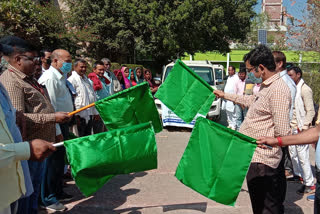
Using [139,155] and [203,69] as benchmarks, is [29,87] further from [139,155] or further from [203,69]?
[203,69]

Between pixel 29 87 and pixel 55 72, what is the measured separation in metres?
1.11

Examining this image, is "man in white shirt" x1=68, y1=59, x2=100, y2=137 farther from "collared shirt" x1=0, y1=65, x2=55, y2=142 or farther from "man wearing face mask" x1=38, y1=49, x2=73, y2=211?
"collared shirt" x1=0, y1=65, x2=55, y2=142

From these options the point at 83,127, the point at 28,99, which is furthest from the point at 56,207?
the point at 83,127

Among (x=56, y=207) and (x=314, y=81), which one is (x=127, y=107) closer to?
(x=56, y=207)

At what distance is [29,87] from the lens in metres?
3.24

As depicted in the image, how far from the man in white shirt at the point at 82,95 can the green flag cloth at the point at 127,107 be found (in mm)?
1821

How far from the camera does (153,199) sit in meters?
4.61

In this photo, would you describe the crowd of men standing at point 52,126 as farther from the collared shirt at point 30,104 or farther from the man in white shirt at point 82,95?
the man in white shirt at point 82,95

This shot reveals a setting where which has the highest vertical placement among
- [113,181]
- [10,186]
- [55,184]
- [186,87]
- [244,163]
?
[186,87]

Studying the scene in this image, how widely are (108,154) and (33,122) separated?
868mm

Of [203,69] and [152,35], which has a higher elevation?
[152,35]

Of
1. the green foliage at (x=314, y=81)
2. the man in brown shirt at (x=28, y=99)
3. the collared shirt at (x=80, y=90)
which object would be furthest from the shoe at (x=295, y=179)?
A: the green foliage at (x=314, y=81)

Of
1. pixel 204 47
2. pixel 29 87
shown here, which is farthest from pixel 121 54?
pixel 29 87

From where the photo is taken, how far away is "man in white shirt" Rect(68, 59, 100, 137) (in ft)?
17.7
